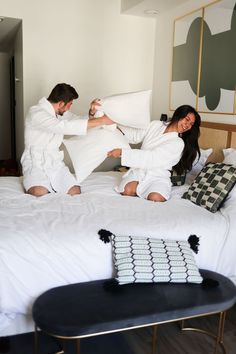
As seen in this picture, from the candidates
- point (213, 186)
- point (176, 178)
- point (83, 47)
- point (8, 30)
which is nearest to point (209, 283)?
point (213, 186)

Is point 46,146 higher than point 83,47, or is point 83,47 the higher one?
point 83,47

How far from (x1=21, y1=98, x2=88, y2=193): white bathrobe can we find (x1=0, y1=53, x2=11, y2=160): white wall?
413 cm

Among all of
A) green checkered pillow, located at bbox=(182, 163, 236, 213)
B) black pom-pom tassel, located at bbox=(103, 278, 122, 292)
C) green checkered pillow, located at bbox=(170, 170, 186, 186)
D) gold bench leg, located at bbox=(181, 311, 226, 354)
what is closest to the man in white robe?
green checkered pillow, located at bbox=(170, 170, 186, 186)

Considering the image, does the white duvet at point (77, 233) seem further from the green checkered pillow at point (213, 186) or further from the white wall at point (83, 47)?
the white wall at point (83, 47)

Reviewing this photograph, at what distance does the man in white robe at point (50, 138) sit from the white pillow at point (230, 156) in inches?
37.0

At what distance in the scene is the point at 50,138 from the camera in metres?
2.82

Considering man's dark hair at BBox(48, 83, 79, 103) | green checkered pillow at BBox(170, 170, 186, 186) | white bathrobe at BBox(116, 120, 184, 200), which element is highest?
man's dark hair at BBox(48, 83, 79, 103)

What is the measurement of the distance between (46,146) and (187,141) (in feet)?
3.80

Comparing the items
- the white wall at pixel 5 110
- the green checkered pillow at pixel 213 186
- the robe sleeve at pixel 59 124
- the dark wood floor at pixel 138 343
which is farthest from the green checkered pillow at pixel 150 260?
the white wall at pixel 5 110

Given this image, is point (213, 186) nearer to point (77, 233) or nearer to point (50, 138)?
point (77, 233)

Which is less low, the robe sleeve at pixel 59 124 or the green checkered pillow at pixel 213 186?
the robe sleeve at pixel 59 124

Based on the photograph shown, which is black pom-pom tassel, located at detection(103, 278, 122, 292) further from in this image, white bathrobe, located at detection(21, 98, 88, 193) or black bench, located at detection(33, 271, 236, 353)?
white bathrobe, located at detection(21, 98, 88, 193)

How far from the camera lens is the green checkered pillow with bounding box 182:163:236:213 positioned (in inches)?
92.3

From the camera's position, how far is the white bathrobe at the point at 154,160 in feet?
8.80
